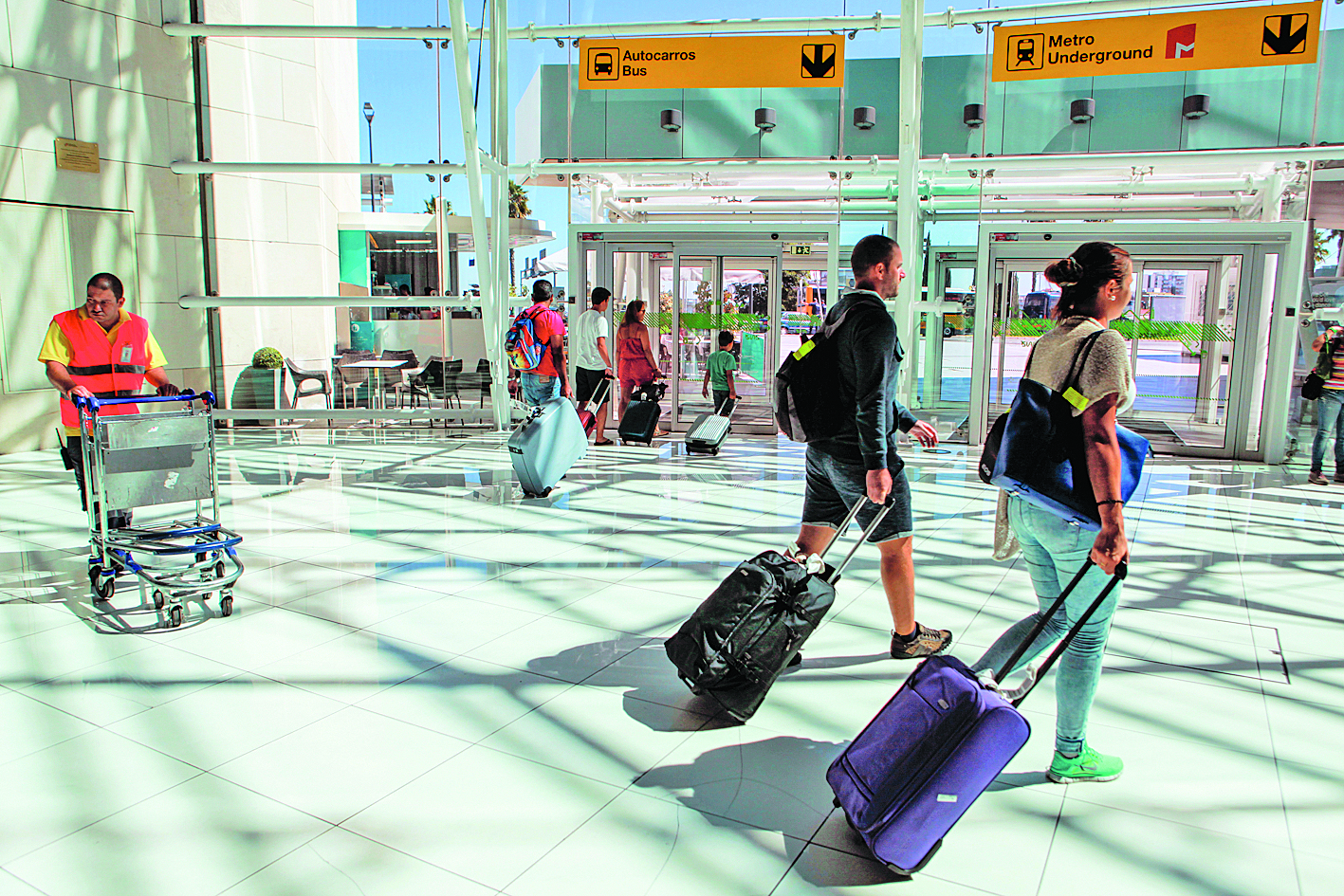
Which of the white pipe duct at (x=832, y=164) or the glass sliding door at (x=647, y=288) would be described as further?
the glass sliding door at (x=647, y=288)

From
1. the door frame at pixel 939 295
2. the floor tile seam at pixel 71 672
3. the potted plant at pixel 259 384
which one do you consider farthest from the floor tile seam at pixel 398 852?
the door frame at pixel 939 295

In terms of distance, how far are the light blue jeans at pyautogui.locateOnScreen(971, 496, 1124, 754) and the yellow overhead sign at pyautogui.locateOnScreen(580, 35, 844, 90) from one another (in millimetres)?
7383

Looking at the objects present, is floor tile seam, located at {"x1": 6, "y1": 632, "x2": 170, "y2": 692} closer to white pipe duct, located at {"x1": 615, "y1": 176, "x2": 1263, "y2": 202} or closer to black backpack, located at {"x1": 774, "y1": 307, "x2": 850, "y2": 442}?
black backpack, located at {"x1": 774, "y1": 307, "x2": 850, "y2": 442}

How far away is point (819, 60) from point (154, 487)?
24.5ft

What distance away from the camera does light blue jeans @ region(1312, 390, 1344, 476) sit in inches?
334

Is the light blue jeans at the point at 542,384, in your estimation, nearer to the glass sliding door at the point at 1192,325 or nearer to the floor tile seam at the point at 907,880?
the floor tile seam at the point at 907,880

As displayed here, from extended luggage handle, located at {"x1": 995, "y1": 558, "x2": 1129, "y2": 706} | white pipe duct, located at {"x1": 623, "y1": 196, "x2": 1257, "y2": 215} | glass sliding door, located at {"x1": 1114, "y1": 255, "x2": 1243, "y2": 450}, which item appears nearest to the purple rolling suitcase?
extended luggage handle, located at {"x1": 995, "y1": 558, "x2": 1129, "y2": 706}

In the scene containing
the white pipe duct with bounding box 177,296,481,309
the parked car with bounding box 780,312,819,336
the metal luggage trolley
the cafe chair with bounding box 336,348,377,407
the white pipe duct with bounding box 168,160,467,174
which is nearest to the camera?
the metal luggage trolley

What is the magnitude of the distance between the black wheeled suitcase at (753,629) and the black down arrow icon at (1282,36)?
786 centimetres

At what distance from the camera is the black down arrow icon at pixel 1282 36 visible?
7.82m

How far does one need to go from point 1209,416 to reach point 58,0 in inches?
548

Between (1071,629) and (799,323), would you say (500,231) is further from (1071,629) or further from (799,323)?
(799,323)

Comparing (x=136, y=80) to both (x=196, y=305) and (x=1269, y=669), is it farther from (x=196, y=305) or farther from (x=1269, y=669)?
(x=1269, y=669)

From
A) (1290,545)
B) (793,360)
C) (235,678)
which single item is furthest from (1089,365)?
(1290,545)
